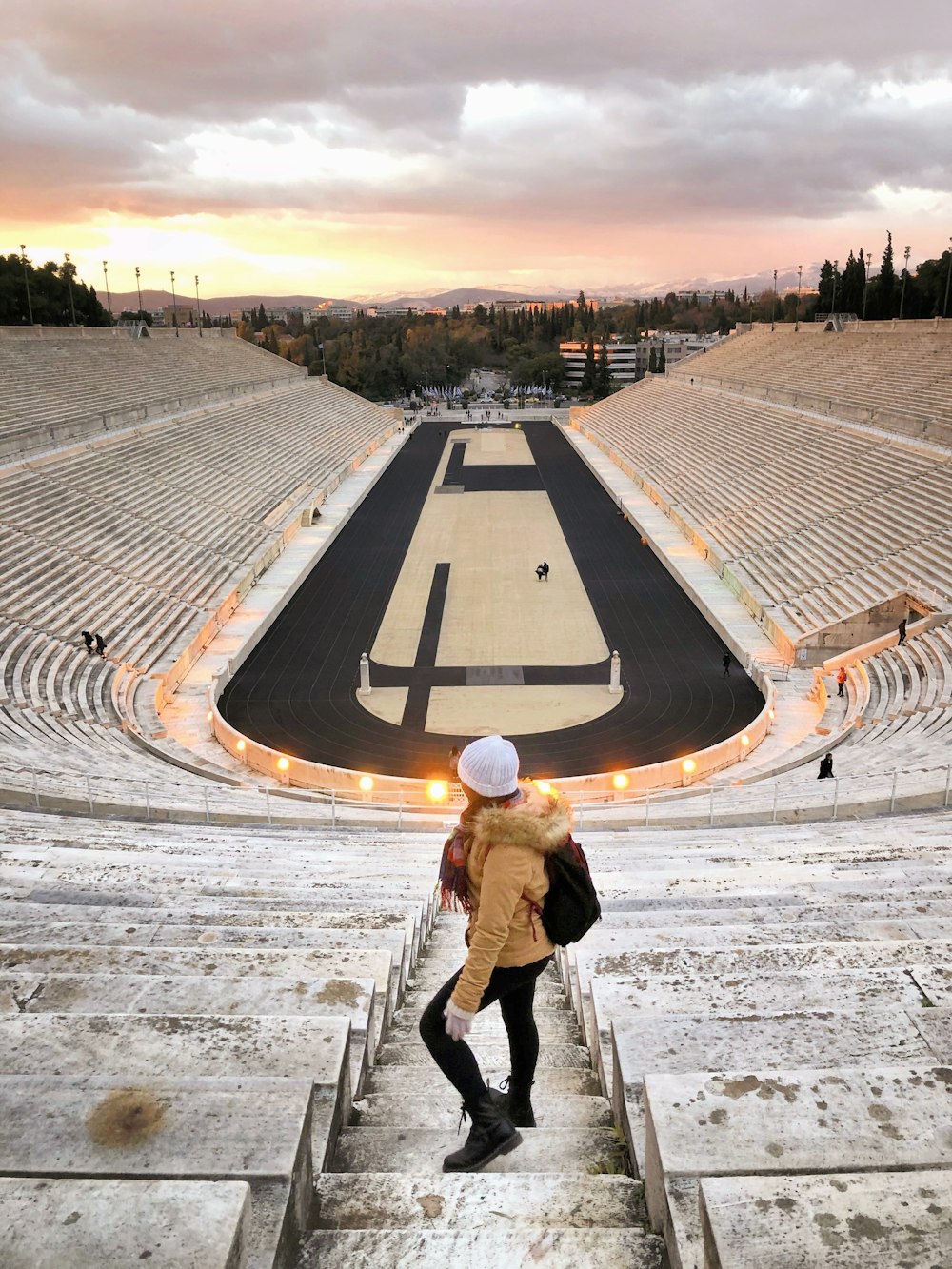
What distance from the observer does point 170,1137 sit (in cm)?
226

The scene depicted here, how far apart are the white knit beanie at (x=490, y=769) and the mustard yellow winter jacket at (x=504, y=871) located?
7 cm

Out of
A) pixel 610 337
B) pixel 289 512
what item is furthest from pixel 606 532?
pixel 610 337

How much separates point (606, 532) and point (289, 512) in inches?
459

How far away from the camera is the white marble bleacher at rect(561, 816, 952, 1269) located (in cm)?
199

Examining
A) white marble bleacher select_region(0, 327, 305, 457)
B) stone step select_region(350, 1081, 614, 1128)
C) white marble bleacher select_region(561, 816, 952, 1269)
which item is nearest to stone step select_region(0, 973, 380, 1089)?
stone step select_region(350, 1081, 614, 1128)

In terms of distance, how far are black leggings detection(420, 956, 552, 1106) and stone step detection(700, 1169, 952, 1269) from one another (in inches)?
52.4

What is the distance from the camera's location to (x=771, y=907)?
Answer: 18.6 feet

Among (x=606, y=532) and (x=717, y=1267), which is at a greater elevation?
(x=717, y=1267)

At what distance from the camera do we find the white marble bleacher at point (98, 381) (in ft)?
95.0

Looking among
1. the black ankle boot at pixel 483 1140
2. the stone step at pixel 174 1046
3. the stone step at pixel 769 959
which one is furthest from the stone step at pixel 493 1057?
the stone step at pixel 174 1046

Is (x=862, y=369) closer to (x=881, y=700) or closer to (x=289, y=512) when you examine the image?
(x=289, y=512)

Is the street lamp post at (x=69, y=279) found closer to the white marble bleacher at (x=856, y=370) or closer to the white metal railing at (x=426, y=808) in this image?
the white marble bleacher at (x=856, y=370)

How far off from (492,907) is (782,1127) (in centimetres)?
109

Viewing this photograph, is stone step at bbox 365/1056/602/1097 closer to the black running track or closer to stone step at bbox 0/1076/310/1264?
stone step at bbox 0/1076/310/1264
